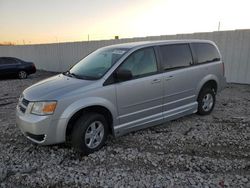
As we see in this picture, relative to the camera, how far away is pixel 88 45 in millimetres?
16609

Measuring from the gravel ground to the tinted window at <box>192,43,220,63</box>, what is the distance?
1462 mm

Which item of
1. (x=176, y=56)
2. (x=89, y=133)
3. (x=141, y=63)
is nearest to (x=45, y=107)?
(x=89, y=133)

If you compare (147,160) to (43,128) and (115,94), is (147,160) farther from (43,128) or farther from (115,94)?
(43,128)

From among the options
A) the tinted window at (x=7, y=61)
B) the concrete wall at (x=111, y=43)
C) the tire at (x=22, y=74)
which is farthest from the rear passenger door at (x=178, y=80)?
the tinted window at (x=7, y=61)

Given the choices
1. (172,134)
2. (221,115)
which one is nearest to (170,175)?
(172,134)

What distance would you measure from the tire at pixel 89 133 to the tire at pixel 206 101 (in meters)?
2.63

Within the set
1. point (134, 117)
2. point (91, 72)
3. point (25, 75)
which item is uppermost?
point (91, 72)

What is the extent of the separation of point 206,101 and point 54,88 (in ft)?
12.1

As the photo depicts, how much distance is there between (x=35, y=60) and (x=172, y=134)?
62.4 ft

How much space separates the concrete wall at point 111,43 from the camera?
10.4m

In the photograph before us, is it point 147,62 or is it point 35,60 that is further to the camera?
point 35,60

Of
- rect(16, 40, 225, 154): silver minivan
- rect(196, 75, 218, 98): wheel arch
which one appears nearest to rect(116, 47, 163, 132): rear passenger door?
rect(16, 40, 225, 154): silver minivan

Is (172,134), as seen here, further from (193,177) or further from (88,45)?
(88,45)

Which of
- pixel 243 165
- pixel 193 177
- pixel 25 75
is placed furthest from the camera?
pixel 25 75
